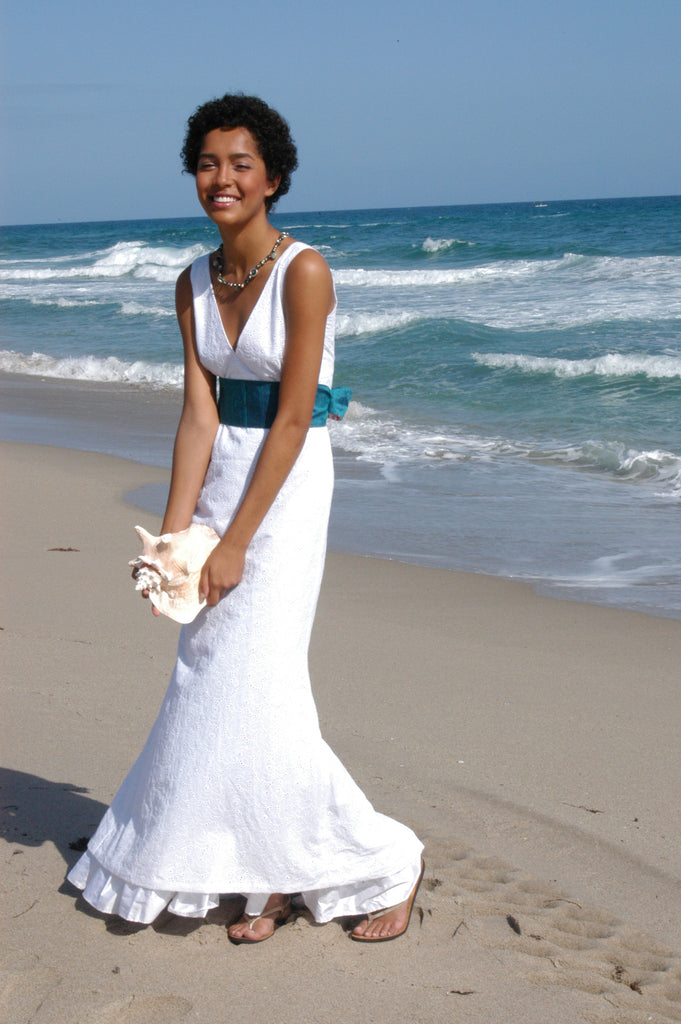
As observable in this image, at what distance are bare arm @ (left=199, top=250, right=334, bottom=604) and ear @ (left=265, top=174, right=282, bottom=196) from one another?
222 millimetres

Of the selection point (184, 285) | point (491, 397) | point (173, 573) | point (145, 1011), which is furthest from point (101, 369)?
point (145, 1011)

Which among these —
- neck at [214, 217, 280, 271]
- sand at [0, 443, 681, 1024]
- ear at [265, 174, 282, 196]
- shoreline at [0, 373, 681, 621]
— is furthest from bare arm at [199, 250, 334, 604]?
shoreline at [0, 373, 681, 621]

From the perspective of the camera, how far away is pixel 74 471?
8.27 m

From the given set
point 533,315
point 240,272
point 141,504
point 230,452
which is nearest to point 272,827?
point 230,452

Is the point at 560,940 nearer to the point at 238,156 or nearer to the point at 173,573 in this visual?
the point at 173,573

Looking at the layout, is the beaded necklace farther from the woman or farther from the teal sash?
the teal sash

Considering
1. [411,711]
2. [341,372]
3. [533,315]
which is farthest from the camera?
[533,315]

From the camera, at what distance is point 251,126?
7.86 feet

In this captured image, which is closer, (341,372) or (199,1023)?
(199,1023)

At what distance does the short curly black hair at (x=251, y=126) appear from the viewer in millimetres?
2396

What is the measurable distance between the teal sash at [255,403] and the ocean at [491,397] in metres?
3.42

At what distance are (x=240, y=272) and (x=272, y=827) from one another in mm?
1303

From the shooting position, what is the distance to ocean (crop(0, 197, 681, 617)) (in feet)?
21.9

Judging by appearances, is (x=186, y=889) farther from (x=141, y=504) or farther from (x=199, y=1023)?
(x=141, y=504)
